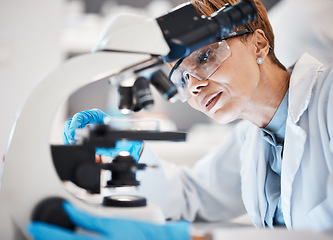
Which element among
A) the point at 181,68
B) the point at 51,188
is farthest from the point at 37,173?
the point at 181,68

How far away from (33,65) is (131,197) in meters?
2.01

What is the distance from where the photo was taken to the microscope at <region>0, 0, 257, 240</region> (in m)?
0.63

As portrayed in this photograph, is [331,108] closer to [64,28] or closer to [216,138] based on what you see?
[216,138]

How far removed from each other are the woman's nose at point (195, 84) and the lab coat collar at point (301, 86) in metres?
0.29

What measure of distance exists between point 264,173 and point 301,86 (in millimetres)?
347

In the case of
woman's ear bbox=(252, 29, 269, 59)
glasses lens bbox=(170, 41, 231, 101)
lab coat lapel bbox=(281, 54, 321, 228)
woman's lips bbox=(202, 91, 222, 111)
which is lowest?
lab coat lapel bbox=(281, 54, 321, 228)

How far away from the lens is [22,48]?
2381mm

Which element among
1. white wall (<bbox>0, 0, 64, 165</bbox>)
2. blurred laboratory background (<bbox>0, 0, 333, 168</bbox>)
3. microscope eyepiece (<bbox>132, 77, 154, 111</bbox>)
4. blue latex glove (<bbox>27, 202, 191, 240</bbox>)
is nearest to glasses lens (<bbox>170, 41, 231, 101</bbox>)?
microscope eyepiece (<bbox>132, 77, 154, 111</bbox>)

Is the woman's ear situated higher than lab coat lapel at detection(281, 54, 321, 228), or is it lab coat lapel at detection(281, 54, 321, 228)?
the woman's ear

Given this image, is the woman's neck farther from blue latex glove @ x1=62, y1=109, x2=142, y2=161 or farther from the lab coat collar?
blue latex glove @ x1=62, y1=109, x2=142, y2=161

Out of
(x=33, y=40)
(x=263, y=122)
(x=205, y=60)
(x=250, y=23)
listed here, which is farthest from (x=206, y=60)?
(x=33, y=40)

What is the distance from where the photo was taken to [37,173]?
64 centimetres

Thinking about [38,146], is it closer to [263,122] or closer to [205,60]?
[205,60]

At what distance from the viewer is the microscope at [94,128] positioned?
63 centimetres
